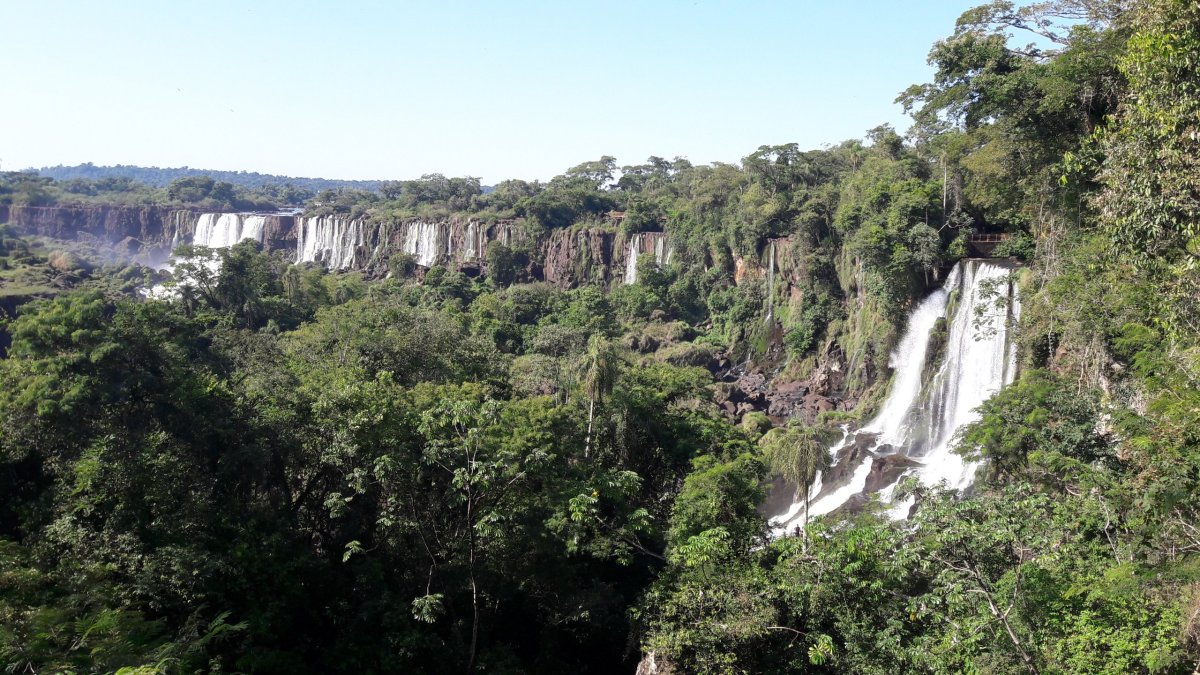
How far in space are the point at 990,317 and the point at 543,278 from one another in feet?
129

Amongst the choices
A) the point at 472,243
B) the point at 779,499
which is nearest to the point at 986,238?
the point at 779,499

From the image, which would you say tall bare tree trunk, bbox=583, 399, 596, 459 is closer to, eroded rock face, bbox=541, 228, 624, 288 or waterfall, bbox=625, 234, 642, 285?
waterfall, bbox=625, 234, 642, 285

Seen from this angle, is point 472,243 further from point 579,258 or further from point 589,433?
point 589,433

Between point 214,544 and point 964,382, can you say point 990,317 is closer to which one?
point 964,382

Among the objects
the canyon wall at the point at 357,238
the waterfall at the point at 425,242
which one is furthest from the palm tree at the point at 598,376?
the waterfall at the point at 425,242

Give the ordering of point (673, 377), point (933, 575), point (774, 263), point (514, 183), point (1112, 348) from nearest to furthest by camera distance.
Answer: point (933, 575) < point (1112, 348) < point (673, 377) < point (774, 263) < point (514, 183)

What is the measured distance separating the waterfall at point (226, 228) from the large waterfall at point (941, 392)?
63.1 m

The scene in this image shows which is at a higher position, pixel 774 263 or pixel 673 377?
pixel 774 263

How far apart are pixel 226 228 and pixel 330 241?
10.8 m

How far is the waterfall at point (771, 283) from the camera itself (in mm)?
38406

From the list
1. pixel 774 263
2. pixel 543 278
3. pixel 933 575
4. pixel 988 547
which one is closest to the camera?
pixel 988 547

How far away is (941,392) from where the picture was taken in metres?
23.0

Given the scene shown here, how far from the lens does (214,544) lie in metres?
10.4

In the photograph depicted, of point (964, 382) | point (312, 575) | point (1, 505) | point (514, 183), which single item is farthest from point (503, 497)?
point (514, 183)
